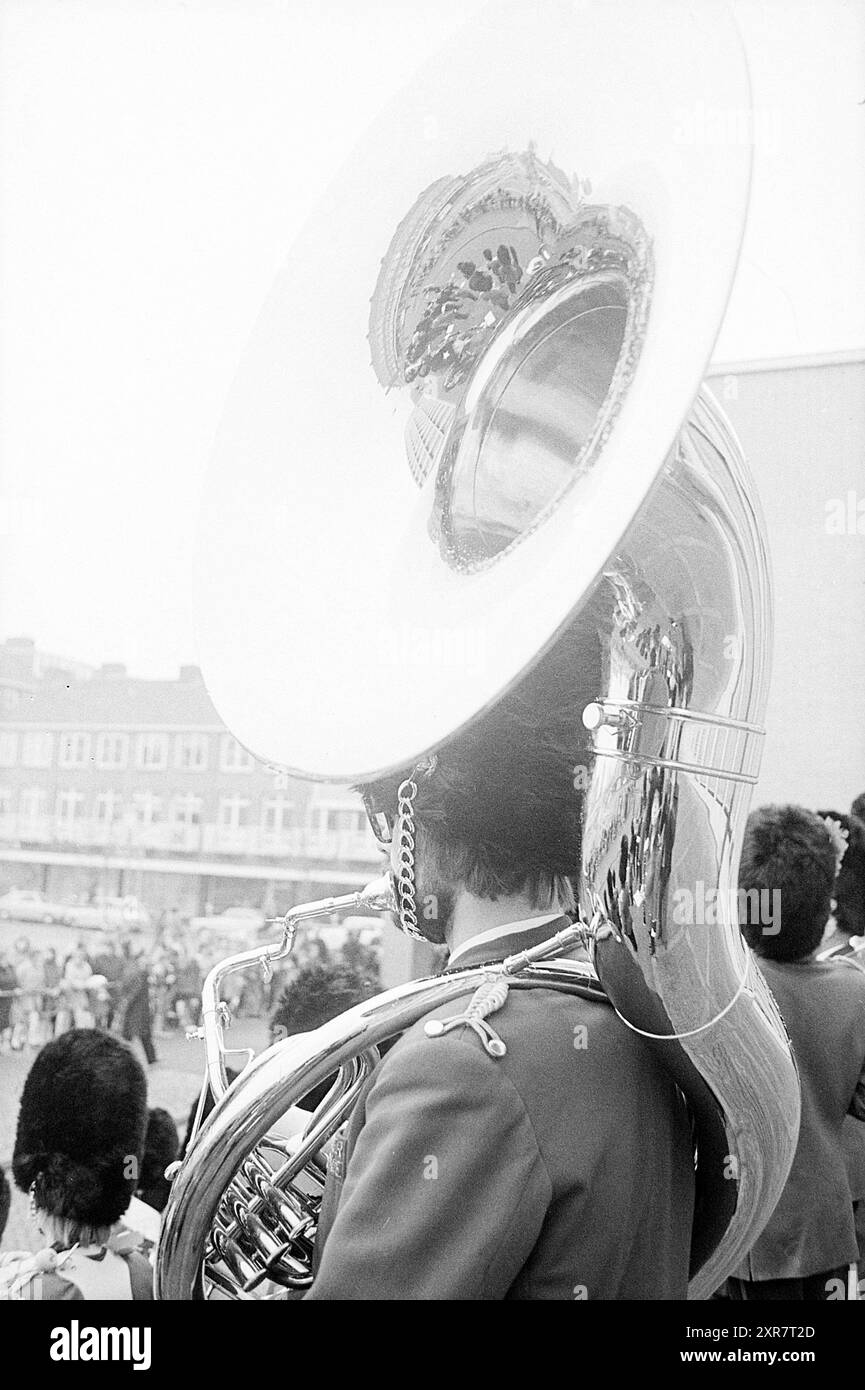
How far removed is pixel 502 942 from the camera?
2.79 ft

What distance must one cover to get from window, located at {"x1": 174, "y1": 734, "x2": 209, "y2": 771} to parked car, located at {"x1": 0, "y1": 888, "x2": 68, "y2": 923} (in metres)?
0.68

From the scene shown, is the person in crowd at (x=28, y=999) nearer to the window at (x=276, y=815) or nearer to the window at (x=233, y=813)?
the window at (x=233, y=813)

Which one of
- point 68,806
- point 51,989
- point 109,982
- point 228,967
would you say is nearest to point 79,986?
point 51,989

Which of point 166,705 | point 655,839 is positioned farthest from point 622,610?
point 166,705

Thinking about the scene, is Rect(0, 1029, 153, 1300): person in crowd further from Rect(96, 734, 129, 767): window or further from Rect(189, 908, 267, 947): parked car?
Rect(189, 908, 267, 947): parked car

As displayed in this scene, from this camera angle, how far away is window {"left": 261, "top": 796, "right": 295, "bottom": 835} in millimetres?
4992

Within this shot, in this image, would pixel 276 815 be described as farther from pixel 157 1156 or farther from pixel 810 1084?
pixel 810 1084

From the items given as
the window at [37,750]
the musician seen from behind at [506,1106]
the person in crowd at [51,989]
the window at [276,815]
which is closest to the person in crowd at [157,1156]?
the musician seen from behind at [506,1106]

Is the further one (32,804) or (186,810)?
(186,810)

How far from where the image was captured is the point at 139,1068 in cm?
155

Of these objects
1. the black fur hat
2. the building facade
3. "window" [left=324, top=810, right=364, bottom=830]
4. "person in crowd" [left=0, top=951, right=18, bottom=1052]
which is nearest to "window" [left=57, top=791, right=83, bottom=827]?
the building facade

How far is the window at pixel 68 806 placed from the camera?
3.83 m

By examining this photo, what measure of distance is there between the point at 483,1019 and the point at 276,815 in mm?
4398
